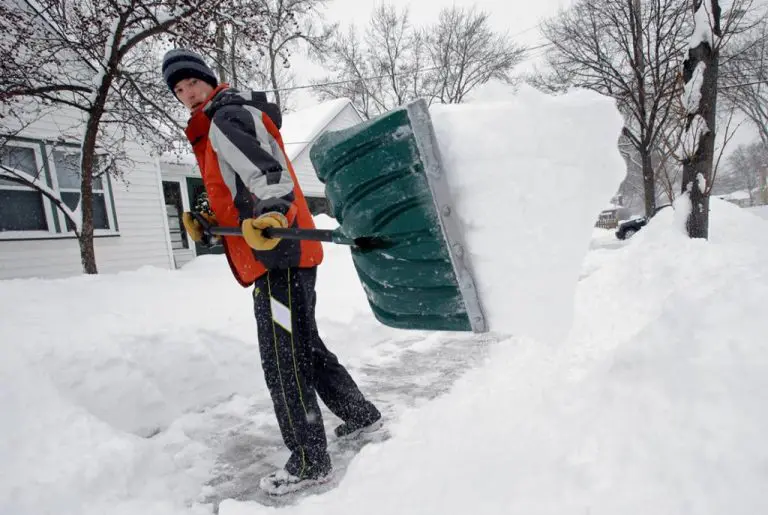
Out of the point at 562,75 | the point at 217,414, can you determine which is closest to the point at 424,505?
the point at 217,414

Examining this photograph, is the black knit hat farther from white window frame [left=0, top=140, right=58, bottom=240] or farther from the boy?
white window frame [left=0, top=140, right=58, bottom=240]

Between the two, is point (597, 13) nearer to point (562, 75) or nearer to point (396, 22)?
point (562, 75)

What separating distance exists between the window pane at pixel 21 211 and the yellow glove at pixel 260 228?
747cm

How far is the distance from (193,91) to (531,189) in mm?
1628

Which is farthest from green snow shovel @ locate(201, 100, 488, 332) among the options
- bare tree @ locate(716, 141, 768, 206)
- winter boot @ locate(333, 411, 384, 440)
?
bare tree @ locate(716, 141, 768, 206)

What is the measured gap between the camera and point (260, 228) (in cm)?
168

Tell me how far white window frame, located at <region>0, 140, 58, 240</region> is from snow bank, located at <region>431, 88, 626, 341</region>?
306 inches

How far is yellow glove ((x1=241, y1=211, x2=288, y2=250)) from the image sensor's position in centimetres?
166

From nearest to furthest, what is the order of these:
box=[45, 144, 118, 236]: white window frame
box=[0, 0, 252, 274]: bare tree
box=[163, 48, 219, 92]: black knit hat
Answer: box=[163, 48, 219, 92]: black knit hat, box=[0, 0, 252, 274]: bare tree, box=[45, 144, 118, 236]: white window frame

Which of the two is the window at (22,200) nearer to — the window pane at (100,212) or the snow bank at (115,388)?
the window pane at (100,212)

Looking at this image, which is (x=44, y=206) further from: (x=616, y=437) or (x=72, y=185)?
(x=616, y=437)

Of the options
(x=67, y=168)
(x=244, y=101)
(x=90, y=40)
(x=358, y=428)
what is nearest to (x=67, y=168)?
(x=67, y=168)

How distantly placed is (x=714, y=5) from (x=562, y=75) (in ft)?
35.3

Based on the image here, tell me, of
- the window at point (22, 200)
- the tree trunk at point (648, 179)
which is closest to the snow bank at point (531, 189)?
the window at point (22, 200)
